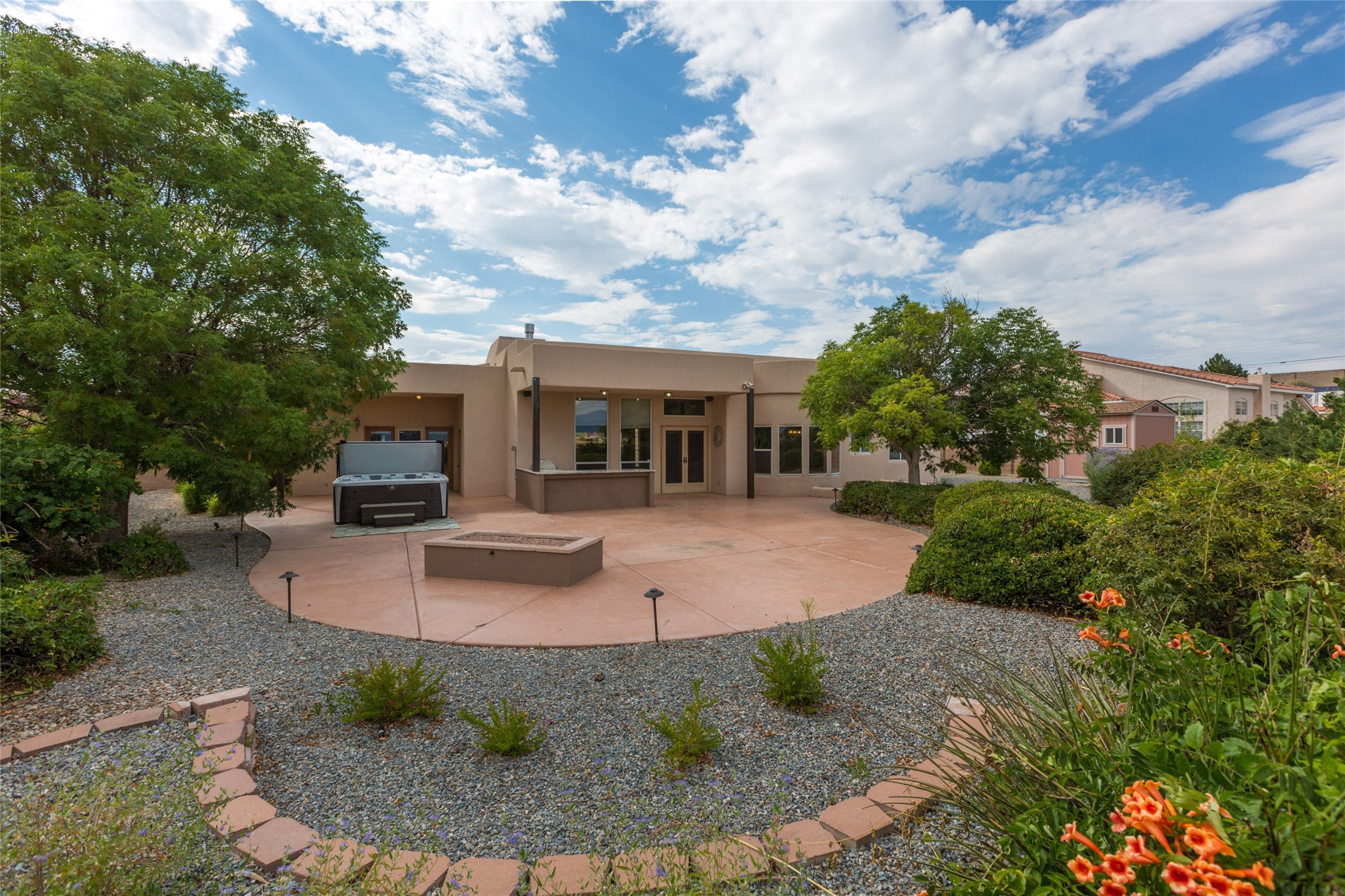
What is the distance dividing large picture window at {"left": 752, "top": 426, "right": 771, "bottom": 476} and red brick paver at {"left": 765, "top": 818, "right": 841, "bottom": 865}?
47.7 ft

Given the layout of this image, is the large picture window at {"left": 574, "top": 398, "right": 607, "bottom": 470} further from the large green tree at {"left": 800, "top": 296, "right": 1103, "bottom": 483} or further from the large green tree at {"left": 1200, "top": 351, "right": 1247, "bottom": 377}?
the large green tree at {"left": 1200, "top": 351, "right": 1247, "bottom": 377}

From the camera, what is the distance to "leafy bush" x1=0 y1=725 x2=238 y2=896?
5.82 feet

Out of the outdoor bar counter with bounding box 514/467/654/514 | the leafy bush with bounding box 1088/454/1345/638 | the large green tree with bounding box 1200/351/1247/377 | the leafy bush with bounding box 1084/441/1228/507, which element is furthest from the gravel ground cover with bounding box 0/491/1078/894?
the large green tree with bounding box 1200/351/1247/377

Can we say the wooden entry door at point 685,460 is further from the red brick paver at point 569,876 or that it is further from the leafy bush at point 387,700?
the red brick paver at point 569,876

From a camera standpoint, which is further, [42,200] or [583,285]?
[583,285]

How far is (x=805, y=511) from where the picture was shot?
13.3 m

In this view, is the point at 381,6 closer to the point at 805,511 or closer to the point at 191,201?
the point at 191,201

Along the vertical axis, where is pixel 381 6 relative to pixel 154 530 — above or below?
above

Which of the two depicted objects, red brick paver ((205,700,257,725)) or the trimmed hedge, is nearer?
red brick paver ((205,700,257,725))

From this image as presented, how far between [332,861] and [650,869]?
3.77 feet

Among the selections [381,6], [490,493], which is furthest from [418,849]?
[490,493]

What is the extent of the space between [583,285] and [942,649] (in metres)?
16.9

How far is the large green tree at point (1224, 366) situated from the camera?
128 ft

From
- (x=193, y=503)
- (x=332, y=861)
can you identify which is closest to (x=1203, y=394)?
(x=332, y=861)
